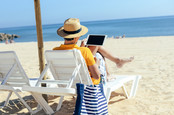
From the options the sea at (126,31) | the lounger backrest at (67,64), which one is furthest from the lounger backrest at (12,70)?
the sea at (126,31)

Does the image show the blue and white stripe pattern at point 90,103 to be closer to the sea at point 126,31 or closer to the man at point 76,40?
the man at point 76,40

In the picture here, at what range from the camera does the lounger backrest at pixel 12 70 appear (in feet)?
10.8

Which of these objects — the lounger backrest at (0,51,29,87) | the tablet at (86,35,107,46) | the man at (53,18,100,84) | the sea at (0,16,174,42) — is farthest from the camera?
the sea at (0,16,174,42)

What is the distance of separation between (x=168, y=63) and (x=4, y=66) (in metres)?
4.89

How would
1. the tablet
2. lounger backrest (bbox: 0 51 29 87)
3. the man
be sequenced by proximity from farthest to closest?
the tablet, lounger backrest (bbox: 0 51 29 87), the man

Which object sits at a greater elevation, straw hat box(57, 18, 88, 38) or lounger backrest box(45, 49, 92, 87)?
straw hat box(57, 18, 88, 38)

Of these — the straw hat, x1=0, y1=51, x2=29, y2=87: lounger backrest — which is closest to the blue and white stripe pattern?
the straw hat

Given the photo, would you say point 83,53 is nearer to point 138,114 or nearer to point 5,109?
point 138,114

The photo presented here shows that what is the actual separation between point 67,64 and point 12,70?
78 centimetres

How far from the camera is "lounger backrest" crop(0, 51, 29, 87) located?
3.28 m

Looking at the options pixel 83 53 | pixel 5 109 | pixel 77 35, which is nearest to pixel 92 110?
pixel 83 53

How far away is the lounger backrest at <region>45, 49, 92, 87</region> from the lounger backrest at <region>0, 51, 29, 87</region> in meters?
0.43

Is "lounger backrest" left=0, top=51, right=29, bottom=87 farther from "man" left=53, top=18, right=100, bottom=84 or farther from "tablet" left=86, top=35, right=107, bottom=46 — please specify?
"tablet" left=86, top=35, right=107, bottom=46

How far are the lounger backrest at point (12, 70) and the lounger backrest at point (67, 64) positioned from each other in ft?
1.42
